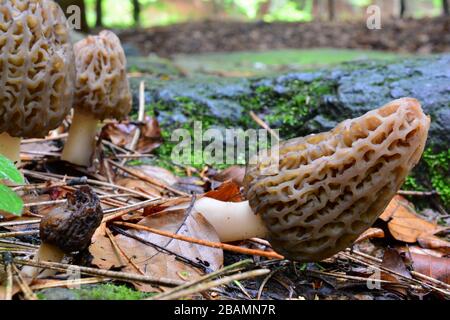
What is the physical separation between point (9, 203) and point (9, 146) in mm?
936

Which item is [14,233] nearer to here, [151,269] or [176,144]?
[151,269]

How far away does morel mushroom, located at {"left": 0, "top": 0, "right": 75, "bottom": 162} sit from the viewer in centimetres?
203

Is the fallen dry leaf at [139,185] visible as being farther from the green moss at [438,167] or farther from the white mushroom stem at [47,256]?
the green moss at [438,167]

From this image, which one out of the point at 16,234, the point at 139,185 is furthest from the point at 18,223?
the point at 139,185

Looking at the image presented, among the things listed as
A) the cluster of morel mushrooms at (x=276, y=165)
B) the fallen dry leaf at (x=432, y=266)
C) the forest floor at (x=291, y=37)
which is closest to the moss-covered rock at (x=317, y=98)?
the fallen dry leaf at (x=432, y=266)

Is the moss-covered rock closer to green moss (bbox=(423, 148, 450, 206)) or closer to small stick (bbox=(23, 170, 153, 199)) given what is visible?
green moss (bbox=(423, 148, 450, 206))

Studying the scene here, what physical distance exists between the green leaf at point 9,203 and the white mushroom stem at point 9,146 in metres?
0.85

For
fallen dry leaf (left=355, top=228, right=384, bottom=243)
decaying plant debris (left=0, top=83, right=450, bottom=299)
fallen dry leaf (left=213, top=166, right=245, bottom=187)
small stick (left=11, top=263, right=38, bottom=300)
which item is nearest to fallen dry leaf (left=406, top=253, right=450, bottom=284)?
decaying plant debris (left=0, top=83, right=450, bottom=299)

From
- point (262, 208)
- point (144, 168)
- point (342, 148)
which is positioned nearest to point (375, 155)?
point (342, 148)

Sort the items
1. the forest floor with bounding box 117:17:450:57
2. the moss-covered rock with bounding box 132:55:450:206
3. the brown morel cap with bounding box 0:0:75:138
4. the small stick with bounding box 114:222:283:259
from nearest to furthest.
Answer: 1. the small stick with bounding box 114:222:283:259
2. the brown morel cap with bounding box 0:0:75:138
3. the moss-covered rock with bounding box 132:55:450:206
4. the forest floor with bounding box 117:17:450:57

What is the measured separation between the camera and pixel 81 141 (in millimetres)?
2818

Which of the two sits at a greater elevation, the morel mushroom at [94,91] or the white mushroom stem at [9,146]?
the morel mushroom at [94,91]

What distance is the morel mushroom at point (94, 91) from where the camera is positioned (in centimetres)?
268
